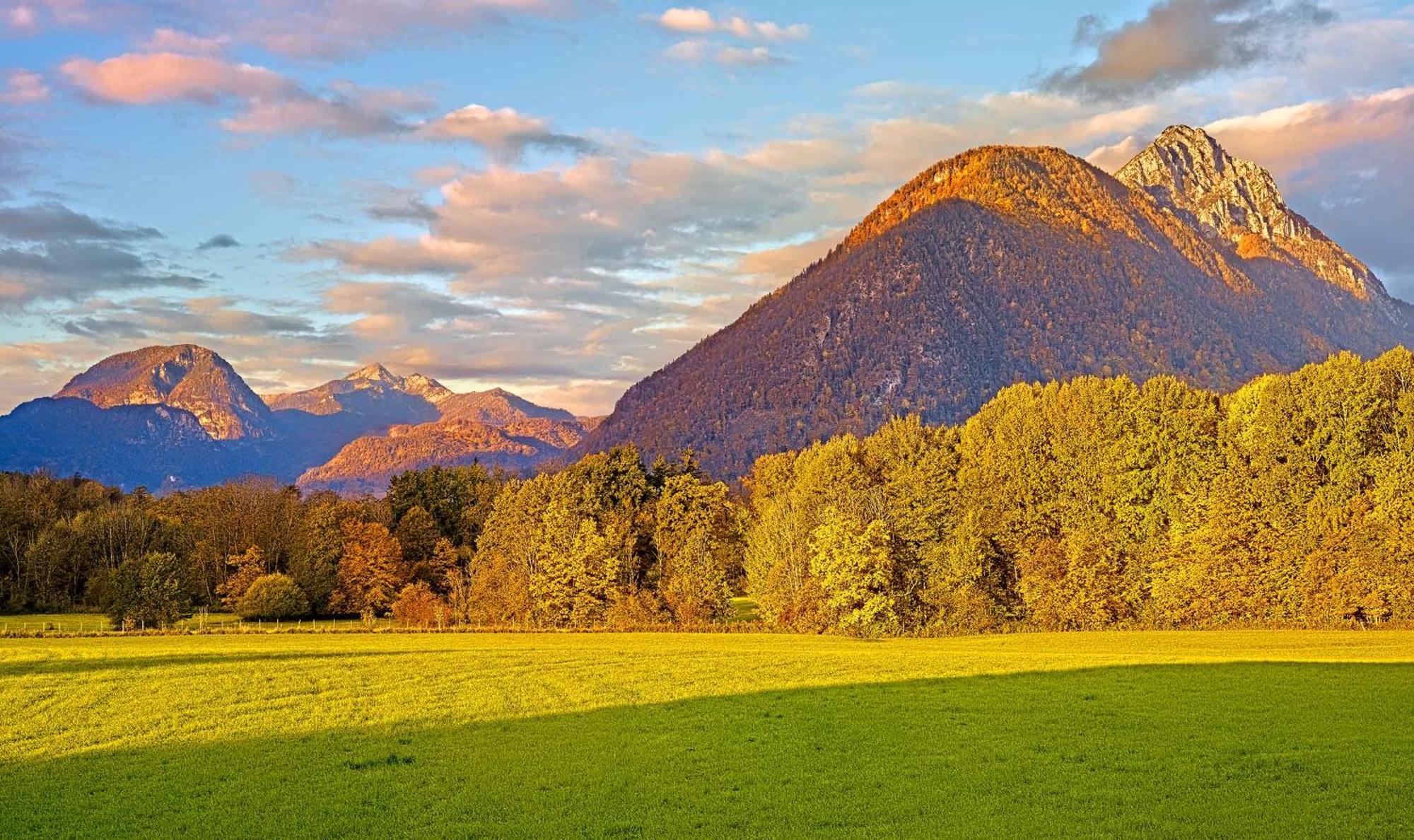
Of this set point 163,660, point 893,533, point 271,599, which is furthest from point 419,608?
point 163,660

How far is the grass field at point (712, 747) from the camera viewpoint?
20422 millimetres

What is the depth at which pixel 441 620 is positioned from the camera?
316 feet

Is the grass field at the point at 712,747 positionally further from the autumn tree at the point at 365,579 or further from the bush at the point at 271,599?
the autumn tree at the point at 365,579

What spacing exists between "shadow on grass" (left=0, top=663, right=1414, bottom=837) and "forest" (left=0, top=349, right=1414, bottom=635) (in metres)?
41.5

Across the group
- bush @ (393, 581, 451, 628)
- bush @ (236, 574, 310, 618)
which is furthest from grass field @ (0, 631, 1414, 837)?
bush @ (236, 574, 310, 618)

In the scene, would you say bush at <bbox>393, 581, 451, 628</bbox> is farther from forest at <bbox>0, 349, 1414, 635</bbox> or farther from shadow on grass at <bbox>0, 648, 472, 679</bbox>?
shadow on grass at <bbox>0, 648, 472, 679</bbox>

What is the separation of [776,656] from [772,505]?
1855 inches

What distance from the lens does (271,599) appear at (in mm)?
101250

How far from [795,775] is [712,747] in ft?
13.9

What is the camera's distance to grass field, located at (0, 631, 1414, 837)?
20.4 m

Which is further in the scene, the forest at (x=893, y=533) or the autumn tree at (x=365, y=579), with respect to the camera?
the autumn tree at (x=365, y=579)

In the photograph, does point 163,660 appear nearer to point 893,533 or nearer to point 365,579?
point 893,533

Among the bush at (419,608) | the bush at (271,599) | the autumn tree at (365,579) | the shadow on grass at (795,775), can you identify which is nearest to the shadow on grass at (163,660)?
the shadow on grass at (795,775)

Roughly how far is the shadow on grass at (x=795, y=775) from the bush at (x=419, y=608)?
226ft
